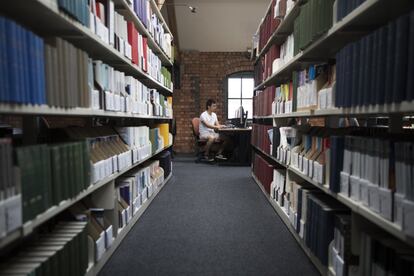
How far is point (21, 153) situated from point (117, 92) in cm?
119

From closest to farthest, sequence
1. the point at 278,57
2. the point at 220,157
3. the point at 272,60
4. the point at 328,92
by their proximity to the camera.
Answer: the point at 328,92, the point at 278,57, the point at 272,60, the point at 220,157

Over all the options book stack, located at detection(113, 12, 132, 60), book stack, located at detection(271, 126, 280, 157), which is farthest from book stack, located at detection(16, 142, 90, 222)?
book stack, located at detection(271, 126, 280, 157)

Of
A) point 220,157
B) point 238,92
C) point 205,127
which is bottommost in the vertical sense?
point 220,157

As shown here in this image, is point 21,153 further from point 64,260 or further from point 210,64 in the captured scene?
point 210,64

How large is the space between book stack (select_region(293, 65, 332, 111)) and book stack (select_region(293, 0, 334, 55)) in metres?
0.19

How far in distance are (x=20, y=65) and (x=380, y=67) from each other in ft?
4.18

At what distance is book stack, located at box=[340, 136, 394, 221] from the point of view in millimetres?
1144

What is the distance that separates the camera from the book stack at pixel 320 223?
5.54ft

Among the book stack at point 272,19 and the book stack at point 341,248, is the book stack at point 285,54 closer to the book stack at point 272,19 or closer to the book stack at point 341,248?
the book stack at point 272,19

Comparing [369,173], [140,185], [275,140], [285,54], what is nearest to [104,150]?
[140,185]

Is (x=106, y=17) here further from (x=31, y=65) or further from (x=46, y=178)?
(x=46, y=178)

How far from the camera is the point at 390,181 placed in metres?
1.14

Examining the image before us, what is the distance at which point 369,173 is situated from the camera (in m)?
1.27

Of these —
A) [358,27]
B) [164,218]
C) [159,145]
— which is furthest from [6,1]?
[159,145]
